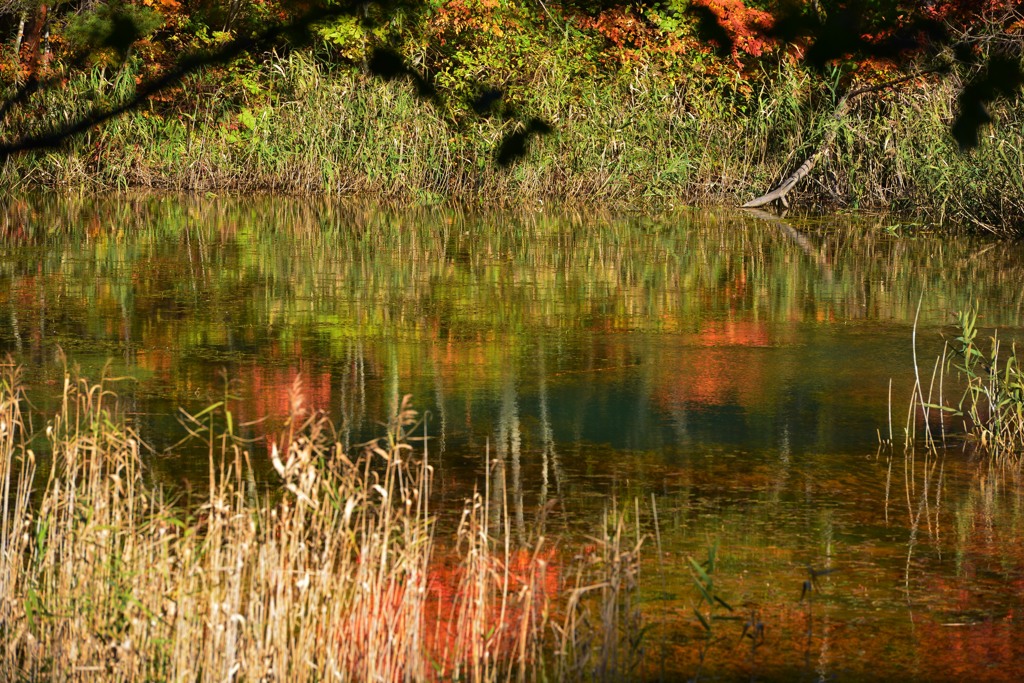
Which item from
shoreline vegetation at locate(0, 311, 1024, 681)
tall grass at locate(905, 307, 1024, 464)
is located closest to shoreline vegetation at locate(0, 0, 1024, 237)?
tall grass at locate(905, 307, 1024, 464)

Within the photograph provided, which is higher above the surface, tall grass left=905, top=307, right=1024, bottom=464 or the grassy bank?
the grassy bank

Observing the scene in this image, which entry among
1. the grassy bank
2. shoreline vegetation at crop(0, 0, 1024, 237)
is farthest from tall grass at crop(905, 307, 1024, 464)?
the grassy bank

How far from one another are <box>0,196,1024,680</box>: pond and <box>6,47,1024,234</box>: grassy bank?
5.23ft

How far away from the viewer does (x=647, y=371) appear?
27.5 ft

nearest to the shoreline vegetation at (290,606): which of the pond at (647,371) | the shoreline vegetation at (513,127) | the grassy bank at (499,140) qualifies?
the pond at (647,371)

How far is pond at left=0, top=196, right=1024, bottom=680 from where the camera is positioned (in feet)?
15.8

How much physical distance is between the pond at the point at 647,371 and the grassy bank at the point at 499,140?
159cm

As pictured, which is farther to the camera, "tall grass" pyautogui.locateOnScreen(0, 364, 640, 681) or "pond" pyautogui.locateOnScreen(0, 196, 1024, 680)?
"pond" pyautogui.locateOnScreen(0, 196, 1024, 680)

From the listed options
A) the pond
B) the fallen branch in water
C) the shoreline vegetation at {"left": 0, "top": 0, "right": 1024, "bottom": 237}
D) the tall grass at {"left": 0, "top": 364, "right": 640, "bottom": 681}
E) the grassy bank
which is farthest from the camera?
the grassy bank

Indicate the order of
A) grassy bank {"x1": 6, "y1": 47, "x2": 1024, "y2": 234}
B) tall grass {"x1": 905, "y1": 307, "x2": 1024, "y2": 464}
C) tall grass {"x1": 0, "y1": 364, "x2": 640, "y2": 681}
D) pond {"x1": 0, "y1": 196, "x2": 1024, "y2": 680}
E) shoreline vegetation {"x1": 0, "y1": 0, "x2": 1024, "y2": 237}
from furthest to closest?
grassy bank {"x1": 6, "y1": 47, "x2": 1024, "y2": 234}, shoreline vegetation {"x1": 0, "y1": 0, "x2": 1024, "y2": 237}, tall grass {"x1": 905, "y1": 307, "x2": 1024, "y2": 464}, pond {"x1": 0, "y1": 196, "x2": 1024, "y2": 680}, tall grass {"x1": 0, "y1": 364, "x2": 640, "y2": 681}

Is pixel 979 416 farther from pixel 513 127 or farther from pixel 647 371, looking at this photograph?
pixel 513 127

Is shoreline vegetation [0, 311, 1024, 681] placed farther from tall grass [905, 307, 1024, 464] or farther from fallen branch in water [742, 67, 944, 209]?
fallen branch in water [742, 67, 944, 209]

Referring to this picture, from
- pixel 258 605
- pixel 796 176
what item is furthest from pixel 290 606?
pixel 796 176

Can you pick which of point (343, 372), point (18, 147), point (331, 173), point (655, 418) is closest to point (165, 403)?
point (343, 372)
